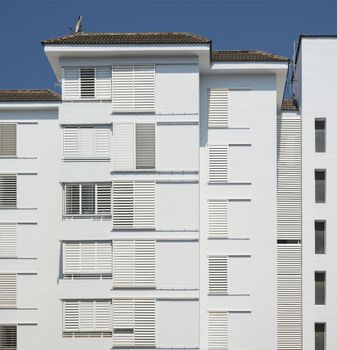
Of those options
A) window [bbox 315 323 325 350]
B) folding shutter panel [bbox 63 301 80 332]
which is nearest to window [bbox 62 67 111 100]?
folding shutter panel [bbox 63 301 80 332]

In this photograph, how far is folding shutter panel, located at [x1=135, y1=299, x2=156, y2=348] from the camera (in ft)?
75.5

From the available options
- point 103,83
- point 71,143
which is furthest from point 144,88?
point 71,143

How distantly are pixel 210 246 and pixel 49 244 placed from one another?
7331 millimetres

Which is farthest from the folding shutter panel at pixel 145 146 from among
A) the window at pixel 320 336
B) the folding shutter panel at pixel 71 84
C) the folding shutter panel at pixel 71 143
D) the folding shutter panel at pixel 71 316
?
the window at pixel 320 336

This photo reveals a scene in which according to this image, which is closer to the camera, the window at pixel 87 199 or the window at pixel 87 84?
the window at pixel 87 199

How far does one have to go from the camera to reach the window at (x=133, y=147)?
23469mm

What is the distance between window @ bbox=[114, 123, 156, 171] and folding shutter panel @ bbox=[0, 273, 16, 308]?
7573 millimetres

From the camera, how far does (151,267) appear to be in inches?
912

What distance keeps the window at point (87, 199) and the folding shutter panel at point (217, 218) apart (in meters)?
4.60

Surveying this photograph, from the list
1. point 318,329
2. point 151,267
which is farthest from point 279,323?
point 151,267

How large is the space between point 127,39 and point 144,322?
1149 centimetres

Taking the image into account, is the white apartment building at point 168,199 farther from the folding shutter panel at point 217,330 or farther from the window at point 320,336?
the window at point 320,336

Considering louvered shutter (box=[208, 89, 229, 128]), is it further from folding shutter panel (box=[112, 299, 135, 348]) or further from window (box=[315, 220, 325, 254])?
folding shutter panel (box=[112, 299, 135, 348])

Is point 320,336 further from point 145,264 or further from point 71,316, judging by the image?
point 71,316
